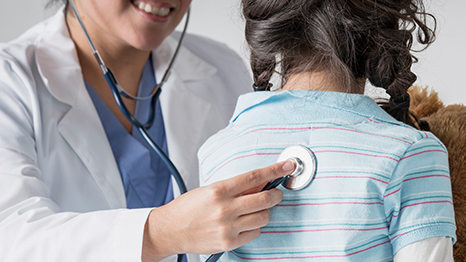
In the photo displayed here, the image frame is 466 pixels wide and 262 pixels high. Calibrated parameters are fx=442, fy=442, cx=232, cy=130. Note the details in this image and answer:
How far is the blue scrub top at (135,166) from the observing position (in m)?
1.15

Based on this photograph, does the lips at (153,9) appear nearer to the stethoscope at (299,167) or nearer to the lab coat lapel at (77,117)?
the lab coat lapel at (77,117)

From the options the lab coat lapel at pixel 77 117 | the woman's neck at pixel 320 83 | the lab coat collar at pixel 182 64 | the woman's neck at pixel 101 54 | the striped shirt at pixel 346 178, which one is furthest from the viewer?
the lab coat collar at pixel 182 64

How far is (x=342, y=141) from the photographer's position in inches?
22.8

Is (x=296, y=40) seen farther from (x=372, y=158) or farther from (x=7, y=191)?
(x=7, y=191)

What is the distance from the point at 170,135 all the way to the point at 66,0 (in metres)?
0.47

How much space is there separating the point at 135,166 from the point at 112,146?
0.27ft

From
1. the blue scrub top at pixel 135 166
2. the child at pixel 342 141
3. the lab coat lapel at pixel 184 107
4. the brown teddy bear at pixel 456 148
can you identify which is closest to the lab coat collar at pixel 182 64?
the lab coat lapel at pixel 184 107

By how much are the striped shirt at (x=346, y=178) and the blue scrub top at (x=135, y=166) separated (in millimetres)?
545

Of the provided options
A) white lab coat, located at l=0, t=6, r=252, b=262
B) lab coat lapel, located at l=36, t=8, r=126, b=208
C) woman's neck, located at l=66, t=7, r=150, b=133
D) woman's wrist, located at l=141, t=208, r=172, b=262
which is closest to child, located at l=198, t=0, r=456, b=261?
woman's wrist, located at l=141, t=208, r=172, b=262

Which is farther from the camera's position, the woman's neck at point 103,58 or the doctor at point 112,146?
the woman's neck at point 103,58

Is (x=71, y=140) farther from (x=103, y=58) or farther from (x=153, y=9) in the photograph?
(x=153, y=9)

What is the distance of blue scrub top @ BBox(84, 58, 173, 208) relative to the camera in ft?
3.78

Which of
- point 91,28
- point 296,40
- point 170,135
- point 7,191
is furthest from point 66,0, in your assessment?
point 296,40

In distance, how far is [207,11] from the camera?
1.80m
